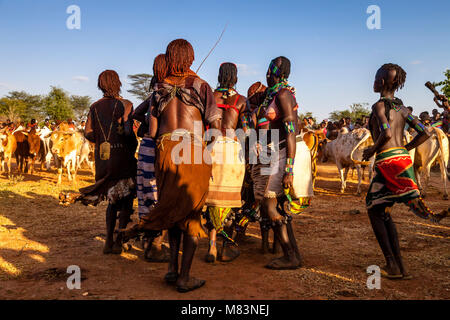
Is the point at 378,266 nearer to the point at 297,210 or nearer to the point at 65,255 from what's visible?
the point at 297,210

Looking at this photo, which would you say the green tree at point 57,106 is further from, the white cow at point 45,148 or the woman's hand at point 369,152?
the woman's hand at point 369,152

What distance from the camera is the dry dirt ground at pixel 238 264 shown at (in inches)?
137

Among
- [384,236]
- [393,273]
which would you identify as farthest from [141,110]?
[393,273]

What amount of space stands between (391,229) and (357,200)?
5.79 metres

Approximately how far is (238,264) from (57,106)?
44133mm

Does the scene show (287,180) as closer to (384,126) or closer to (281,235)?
(281,235)

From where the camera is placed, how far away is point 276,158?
4055 mm

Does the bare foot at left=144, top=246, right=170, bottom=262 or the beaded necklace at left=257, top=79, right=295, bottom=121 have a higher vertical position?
the beaded necklace at left=257, top=79, right=295, bottom=121

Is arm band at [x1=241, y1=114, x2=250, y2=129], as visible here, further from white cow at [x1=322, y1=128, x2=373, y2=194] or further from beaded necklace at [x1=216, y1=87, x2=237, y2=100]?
white cow at [x1=322, y1=128, x2=373, y2=194]

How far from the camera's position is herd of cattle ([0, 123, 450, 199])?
941cm

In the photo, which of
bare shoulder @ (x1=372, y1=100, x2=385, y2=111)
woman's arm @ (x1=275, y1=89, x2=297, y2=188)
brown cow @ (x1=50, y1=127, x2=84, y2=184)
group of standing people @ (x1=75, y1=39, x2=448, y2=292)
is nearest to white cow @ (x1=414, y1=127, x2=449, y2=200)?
group of standing people @ (x1=75, y1=39, x2=448, y2=292)

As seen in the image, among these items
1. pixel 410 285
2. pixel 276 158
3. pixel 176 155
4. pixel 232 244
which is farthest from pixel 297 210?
pixel 176 155

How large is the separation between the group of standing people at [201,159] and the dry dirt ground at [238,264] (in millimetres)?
229

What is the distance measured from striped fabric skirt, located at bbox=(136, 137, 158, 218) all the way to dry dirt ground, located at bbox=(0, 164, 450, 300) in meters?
0.85
